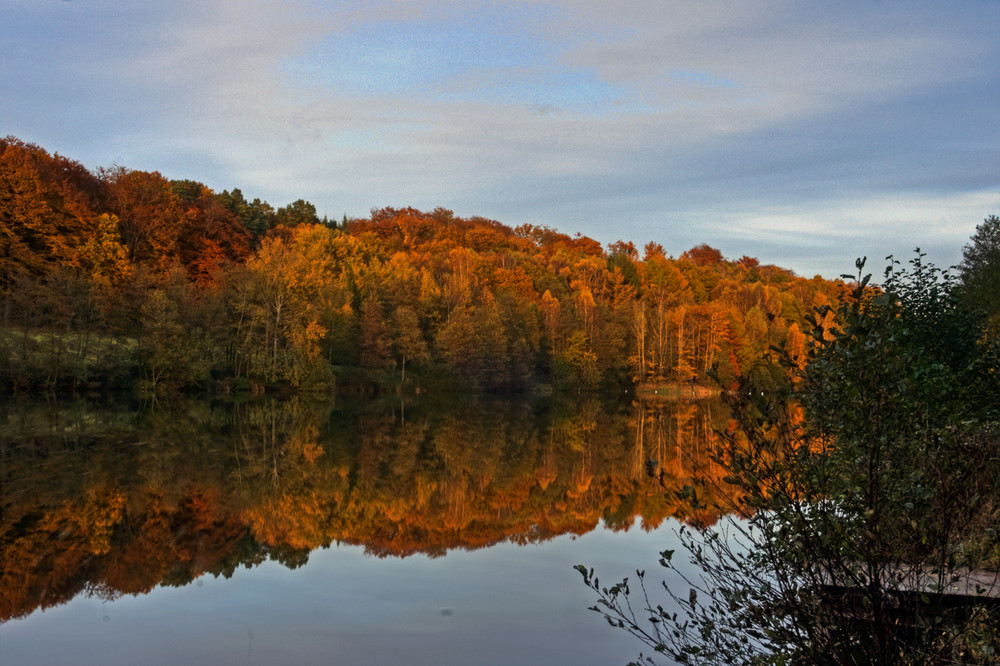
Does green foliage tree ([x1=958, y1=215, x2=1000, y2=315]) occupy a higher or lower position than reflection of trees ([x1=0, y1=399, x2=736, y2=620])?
higher

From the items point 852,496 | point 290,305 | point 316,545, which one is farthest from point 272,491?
point 290,305

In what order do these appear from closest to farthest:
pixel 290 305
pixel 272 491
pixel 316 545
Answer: pixel 316 545
pixel 272 491
pixel 290 305

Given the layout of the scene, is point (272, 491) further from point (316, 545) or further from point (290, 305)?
point (290, 305)

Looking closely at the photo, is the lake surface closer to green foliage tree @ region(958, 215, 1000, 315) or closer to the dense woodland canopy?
green foliage tree @ region(958, 215, 1000, 315)

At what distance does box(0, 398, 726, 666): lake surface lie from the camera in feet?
27.1

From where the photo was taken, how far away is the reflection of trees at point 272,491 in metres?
11.3

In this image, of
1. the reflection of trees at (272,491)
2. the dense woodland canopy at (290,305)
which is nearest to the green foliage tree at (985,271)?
the reflection of trees at (272,491)

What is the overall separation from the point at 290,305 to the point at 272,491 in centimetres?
3530

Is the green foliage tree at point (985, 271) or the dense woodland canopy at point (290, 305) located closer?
the green foliage tree at point (985, 271)

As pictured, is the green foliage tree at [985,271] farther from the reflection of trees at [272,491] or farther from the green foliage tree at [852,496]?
the green foliage tree at [852,496]

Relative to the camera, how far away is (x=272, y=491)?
16.8m

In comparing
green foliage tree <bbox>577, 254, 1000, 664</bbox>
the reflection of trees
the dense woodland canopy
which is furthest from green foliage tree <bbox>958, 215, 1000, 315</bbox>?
the dense woodland canopy

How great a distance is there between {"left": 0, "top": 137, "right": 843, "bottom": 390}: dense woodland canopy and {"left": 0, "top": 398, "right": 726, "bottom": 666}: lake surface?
63.8 ft

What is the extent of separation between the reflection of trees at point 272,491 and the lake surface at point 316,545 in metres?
0.06
